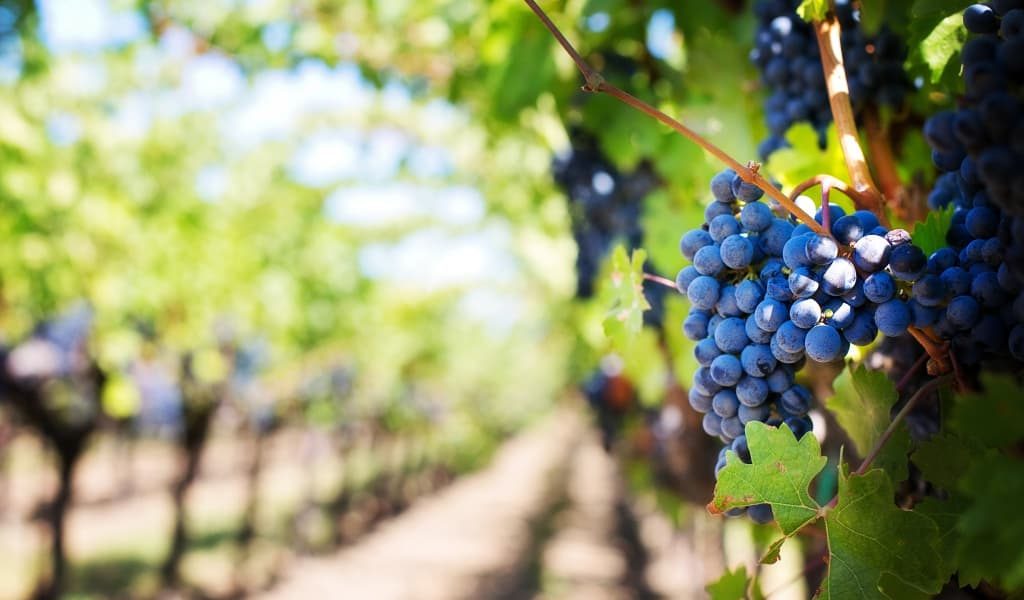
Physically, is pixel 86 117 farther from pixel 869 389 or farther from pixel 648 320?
pixel 869 389

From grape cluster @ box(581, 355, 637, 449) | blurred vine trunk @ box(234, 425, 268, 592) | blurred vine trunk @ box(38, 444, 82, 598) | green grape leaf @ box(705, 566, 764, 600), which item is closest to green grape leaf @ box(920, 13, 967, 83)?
green grape leaf @ box(705, 566, 764, 600)

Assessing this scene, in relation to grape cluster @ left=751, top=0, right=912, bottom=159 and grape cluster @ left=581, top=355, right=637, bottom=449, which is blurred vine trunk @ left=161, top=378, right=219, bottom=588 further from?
grape cluster @ left=751, top=0, right=912, bottom=159

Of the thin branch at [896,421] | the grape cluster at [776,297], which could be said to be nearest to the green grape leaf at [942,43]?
the grape cluster at [776,297]

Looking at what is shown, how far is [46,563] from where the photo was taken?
733 cm

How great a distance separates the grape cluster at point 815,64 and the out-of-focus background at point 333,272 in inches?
16.7

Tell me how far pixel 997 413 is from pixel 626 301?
0.63 m

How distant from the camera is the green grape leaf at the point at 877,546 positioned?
→ 2.89ft

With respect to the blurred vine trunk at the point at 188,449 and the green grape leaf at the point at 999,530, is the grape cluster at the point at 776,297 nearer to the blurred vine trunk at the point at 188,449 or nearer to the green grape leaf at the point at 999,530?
the green grape leaf at the point at 999,530

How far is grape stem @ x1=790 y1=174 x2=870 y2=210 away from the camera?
0.94 metres

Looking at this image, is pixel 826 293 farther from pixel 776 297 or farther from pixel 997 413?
pixel 997 413

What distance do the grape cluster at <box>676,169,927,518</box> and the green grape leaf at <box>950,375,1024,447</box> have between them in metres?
0.22

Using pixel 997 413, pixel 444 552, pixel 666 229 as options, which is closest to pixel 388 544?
pixel 444 552

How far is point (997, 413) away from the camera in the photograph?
2.16 ft

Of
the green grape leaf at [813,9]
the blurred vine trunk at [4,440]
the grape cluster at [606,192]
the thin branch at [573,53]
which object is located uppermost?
the blurred vine trunk at [4,440]
